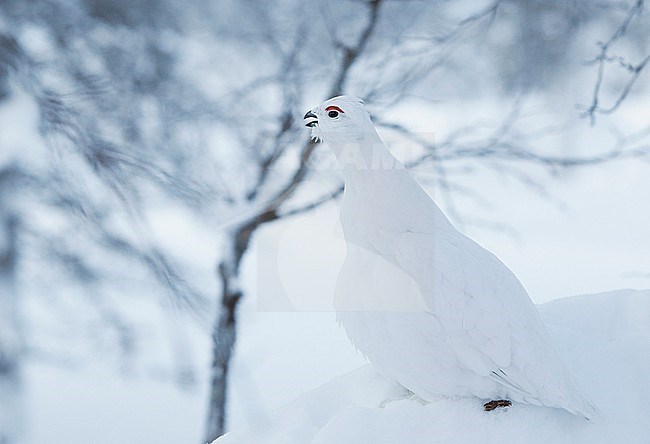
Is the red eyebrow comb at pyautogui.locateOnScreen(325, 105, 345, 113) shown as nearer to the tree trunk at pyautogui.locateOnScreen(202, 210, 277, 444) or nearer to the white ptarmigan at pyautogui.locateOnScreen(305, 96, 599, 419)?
the white ptarmigan at pyautogui.locateOnScreen(305, 96, 599, 419)

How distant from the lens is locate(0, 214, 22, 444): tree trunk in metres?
1.11

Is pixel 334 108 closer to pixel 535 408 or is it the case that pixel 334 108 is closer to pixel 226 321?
pixel 535 408

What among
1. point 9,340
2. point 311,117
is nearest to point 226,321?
point 9,340

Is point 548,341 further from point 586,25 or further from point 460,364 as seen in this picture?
point 586,25

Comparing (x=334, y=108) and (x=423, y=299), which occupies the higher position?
(x=334, y=108)

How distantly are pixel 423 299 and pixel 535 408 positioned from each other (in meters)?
0.11

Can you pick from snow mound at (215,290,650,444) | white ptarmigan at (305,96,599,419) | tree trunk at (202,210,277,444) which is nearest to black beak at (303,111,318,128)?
white ptarmigan at (305,96,599,419)

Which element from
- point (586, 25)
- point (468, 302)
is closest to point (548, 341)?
point (468, 302)

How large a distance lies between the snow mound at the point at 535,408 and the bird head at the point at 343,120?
7.9 inches

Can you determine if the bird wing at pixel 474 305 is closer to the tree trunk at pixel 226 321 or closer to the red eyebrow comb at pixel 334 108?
the red eyebrow comb at pixel 334 108

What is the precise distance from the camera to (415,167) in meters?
1.10

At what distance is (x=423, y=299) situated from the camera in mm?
457

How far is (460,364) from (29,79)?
0.75 meters

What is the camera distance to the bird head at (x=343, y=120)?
1.58ft
